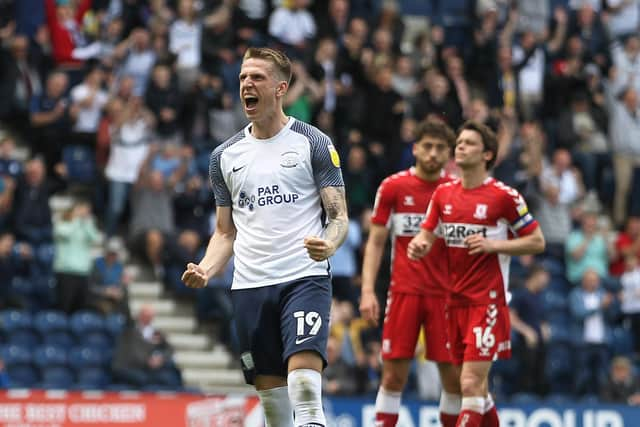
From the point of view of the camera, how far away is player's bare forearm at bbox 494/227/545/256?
11352mm

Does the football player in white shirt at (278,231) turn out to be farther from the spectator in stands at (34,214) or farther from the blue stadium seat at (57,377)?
the spectator in stands at (34,214)

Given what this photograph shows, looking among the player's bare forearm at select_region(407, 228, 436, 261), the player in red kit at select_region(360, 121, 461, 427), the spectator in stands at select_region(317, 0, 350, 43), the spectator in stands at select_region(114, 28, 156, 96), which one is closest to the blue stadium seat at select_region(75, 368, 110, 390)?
the spectator in stands at select_region(114, 28, 156, 96)

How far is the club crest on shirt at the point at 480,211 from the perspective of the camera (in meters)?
11.6

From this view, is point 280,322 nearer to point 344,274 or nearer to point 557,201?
point 344,274

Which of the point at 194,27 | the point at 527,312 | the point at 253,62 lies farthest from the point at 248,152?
the point at 194,27

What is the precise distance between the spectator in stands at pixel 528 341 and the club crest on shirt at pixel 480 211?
26.3 ft

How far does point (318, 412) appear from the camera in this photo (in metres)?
9.47

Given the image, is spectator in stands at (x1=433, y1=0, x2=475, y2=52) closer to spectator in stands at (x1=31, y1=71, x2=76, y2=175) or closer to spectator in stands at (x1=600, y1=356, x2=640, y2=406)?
spectator in stands at (x1=600, y1=356, x2=640, y2=406)

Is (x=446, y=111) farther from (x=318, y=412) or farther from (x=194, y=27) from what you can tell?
(x=318, y=412)

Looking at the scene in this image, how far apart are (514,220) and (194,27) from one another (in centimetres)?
1078

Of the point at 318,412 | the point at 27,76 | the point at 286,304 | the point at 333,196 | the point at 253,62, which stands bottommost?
the point at 318,412

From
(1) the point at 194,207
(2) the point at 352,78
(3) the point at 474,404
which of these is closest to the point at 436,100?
(2) the point at 352,78

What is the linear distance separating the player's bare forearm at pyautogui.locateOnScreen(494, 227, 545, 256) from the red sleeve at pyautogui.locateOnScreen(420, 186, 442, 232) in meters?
0.58

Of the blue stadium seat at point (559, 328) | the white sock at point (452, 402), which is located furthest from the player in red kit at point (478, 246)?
the blue stadium seat at point (559, 328)
